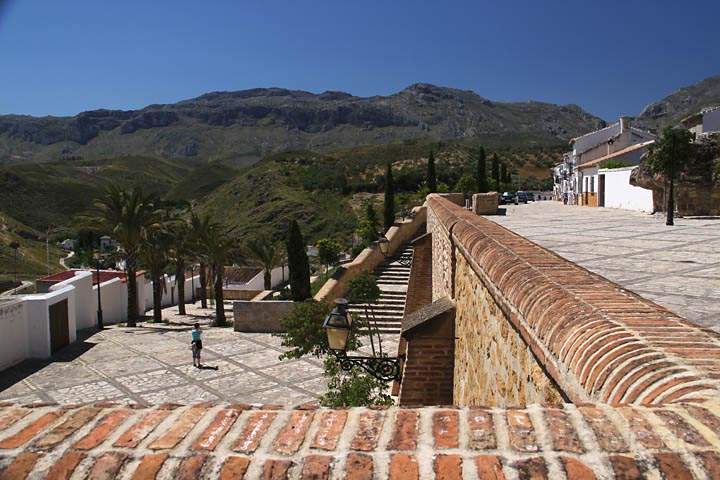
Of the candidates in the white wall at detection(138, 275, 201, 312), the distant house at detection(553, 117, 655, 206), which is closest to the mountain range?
the white wall at detection(138, 275, 201, 312)

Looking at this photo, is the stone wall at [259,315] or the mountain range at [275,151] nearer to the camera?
the stone wall at [259,315]

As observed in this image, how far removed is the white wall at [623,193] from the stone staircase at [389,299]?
7765mm

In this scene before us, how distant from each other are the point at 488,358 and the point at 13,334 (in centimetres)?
1487

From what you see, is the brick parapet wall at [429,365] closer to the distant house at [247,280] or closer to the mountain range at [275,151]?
the mountain range at [275,151]

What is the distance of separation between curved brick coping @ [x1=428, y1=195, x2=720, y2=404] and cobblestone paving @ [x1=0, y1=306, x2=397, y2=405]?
879cm

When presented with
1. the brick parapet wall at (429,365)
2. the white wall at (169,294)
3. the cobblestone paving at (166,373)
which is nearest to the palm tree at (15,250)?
A: the white wall at (169,294)

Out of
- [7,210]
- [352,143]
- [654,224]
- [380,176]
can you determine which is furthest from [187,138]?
[654,224]

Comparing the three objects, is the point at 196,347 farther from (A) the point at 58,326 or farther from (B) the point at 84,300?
(B) the point at 84,300

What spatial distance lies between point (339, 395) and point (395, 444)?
6.22 m

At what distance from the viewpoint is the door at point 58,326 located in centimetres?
1599

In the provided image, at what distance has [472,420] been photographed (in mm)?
1558

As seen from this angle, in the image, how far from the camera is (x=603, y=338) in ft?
6.40

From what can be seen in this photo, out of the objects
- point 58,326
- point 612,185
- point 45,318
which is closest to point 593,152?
point 612,185

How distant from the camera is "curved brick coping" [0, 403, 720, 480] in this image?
134cm
